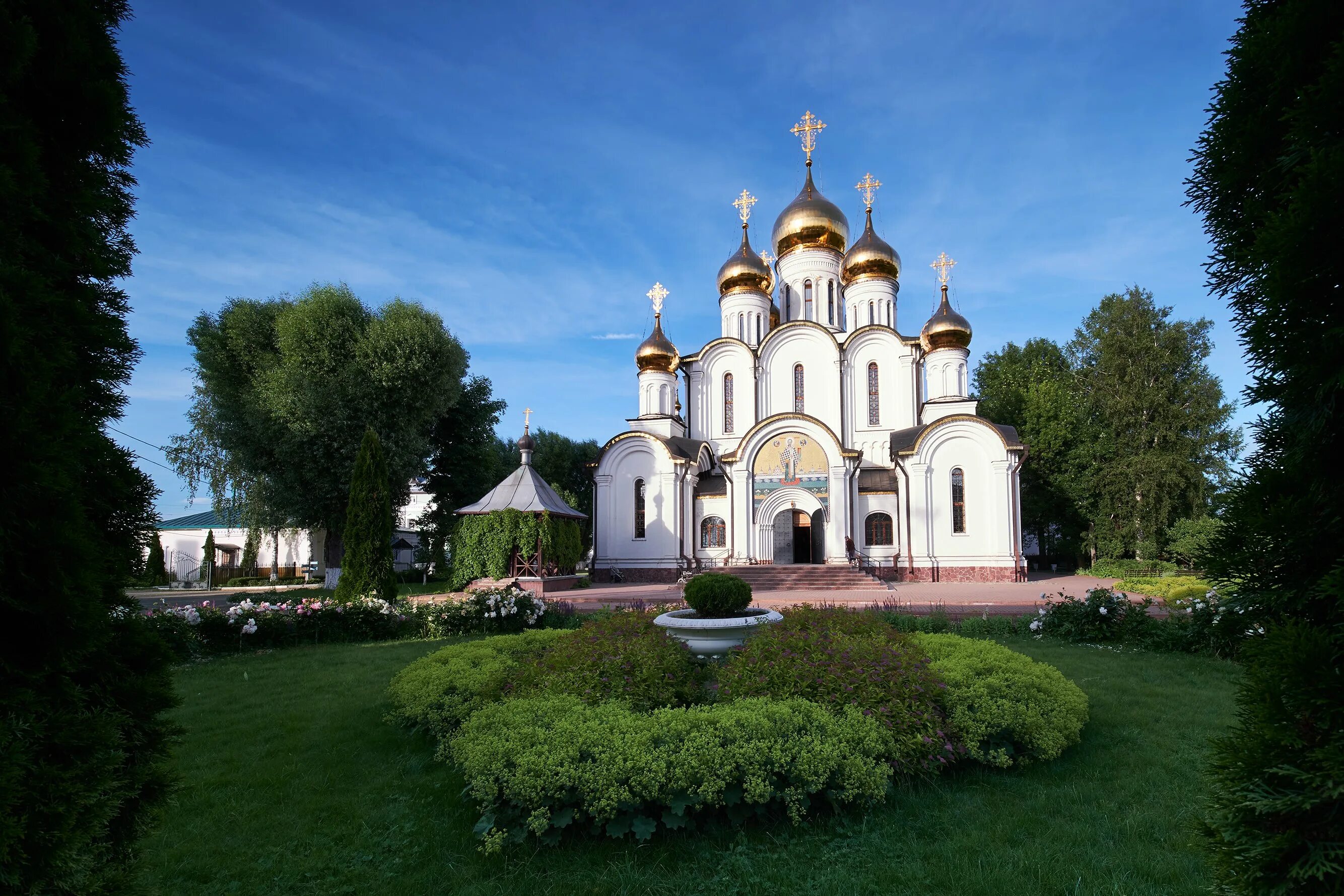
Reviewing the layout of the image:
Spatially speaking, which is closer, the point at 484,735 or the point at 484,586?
the point at 484,735

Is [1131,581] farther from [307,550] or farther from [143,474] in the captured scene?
[307,550]

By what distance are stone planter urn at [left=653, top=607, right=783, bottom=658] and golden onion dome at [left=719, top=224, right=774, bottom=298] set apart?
2328cm

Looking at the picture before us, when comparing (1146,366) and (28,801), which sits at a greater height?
(1146,366)

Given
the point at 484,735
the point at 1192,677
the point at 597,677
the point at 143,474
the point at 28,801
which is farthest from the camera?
the point at 1192,677

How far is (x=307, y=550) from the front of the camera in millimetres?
35406

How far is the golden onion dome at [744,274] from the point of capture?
28.8m

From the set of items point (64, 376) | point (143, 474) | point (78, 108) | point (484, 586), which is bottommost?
point (484, 586)

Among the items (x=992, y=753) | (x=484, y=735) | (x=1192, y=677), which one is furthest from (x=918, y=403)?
(x=484, y=735)

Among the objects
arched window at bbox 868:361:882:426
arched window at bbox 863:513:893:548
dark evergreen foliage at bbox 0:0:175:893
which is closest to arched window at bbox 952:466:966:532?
arched window at bbox 863:513:893:548

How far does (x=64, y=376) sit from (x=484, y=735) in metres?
2.77

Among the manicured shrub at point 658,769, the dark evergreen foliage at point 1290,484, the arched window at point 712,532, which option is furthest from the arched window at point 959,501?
the dark evergreen foliage at point 1290,484

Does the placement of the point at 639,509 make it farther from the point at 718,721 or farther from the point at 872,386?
the point at 718,721

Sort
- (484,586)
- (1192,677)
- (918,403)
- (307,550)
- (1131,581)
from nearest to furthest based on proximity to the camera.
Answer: (1192,677)
(1131,581)
(484,586)
(918,403)
(307,550)

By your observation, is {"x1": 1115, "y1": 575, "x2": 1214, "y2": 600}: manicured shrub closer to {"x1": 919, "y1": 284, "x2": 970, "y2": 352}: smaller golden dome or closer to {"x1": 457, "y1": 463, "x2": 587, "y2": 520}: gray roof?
{"x1": 919, "y1": 284, "x2": 970, "y2": 352}: smaller golden dome
